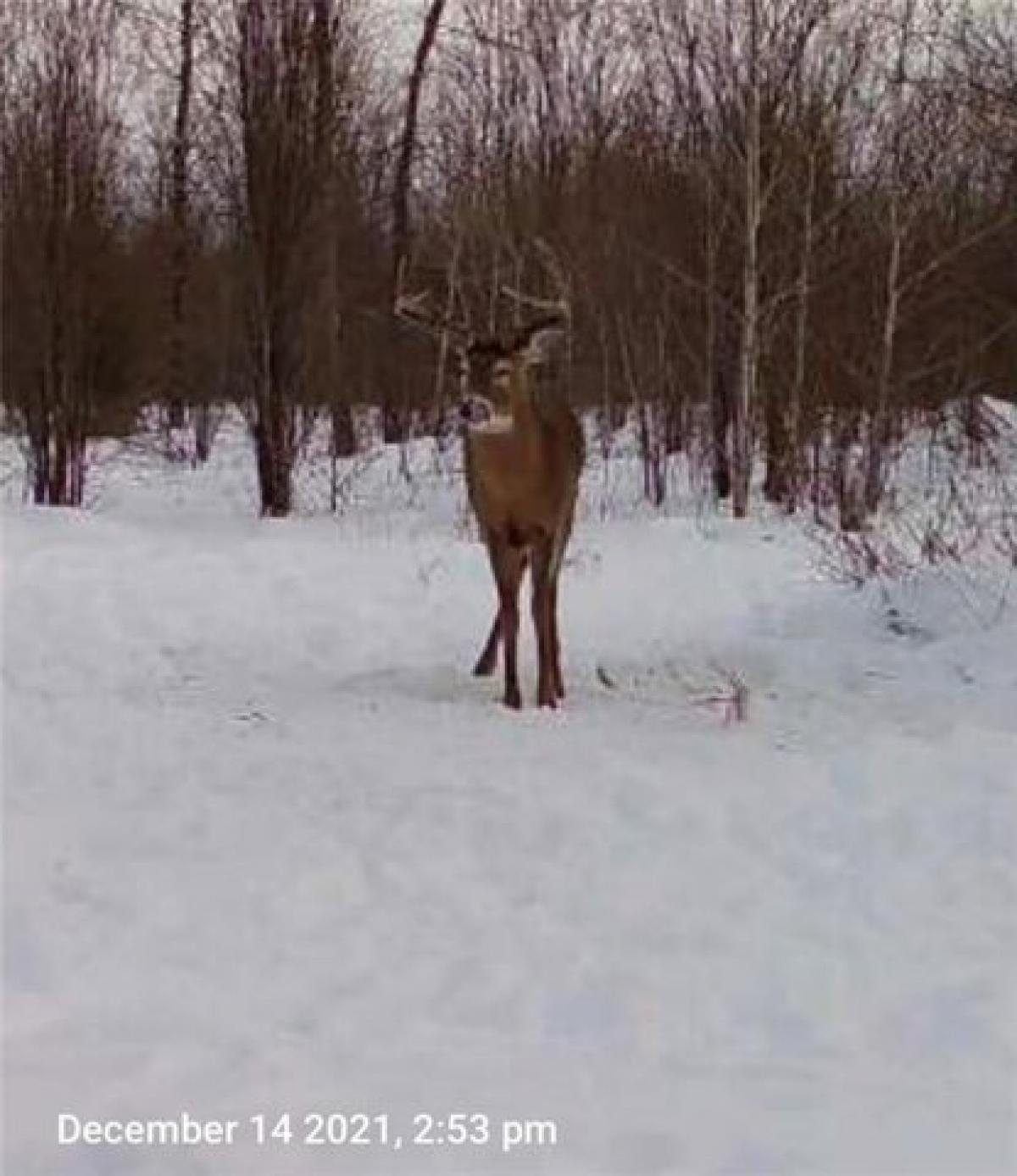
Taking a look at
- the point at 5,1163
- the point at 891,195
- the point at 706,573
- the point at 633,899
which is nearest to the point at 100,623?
the point at 706,573

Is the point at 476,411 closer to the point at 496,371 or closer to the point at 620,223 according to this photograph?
the point at 496,371

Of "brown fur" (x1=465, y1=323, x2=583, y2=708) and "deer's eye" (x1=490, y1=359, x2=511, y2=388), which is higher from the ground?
"deer's eye" (x1=490, y1=359, x2=511, y2=388)

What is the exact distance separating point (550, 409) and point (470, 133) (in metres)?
15.8

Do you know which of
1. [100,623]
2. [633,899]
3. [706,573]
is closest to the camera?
[633,899]

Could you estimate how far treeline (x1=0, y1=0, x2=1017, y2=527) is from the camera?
1675 cm

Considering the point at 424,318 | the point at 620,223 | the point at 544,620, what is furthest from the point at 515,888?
the point at 620,223

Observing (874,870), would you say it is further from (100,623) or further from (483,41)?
(483,41)

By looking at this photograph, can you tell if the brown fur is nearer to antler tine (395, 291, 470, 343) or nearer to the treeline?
antler tine (395, 291, 470, 343)

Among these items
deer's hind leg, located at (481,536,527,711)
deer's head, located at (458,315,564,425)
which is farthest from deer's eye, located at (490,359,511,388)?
deer's hind leg, located at (481,536,527,711)

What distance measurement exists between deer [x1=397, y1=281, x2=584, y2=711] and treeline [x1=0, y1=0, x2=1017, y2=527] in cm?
538

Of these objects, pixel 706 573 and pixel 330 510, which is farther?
pixel 330 510

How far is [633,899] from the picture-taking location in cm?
559

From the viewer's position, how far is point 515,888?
18.7 feet

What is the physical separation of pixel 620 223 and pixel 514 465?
12.1m
